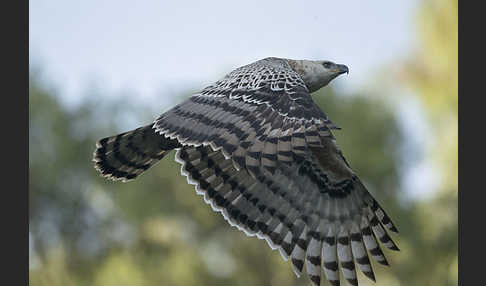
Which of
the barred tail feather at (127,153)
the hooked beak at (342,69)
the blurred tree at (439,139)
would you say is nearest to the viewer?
the barred tail feather at (127,153)

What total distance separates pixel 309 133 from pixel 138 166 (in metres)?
1.69

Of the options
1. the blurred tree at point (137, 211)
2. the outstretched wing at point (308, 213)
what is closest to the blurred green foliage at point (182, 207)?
the blurred tree at point (137, 211)

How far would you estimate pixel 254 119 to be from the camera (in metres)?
4.63

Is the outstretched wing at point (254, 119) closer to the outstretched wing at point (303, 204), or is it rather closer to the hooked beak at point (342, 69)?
the outstretched wing at point (303, 204)

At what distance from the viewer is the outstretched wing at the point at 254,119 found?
4395 millimetres

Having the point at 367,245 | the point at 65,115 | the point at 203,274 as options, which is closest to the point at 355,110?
the point at 203,274

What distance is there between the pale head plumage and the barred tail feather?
1128 mm

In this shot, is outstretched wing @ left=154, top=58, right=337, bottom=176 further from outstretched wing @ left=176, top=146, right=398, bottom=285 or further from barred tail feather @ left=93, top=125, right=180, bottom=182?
outstretched wing @ left=176, top=146, right=398, bottom=285

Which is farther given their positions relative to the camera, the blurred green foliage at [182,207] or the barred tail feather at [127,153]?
the blurred green foliage at [182,207]

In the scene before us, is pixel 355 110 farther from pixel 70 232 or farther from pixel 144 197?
pixel 70 232

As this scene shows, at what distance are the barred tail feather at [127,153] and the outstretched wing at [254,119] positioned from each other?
22.1 inches

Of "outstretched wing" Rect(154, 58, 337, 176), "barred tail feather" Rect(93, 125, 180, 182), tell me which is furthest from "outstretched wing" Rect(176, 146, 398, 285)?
"outstretched wing" Rect(154, 58, 337, 176)

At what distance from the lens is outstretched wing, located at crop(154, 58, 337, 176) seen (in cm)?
439

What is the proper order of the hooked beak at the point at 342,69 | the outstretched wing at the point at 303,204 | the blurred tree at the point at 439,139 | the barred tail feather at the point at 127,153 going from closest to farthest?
the barred tail feather at the point at 127,153 < the outstretched wing at the point at 303,204 < the hooked beak at the point at 342,69 < the blurred tree at the point at 439,139
